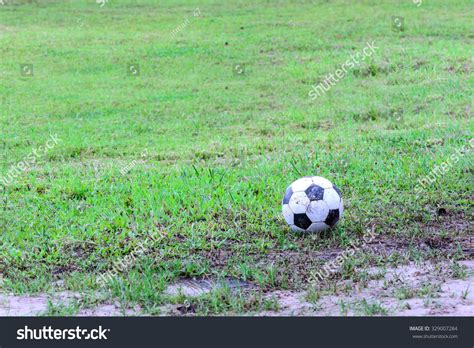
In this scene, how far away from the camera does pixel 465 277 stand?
5316 millimetres

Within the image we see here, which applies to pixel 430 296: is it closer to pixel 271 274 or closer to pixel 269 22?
pixel 271 274

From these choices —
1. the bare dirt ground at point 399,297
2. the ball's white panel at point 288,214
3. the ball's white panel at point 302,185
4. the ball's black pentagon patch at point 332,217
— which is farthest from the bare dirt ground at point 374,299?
the ball's white panel at point 302,185

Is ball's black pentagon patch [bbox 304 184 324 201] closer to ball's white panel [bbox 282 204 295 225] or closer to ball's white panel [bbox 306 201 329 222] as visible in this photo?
ball's white panel [bbox 306 201 329 222]

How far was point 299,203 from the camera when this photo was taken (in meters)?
6.25

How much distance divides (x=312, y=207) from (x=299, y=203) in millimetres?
107

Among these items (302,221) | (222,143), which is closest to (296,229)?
(302,221)

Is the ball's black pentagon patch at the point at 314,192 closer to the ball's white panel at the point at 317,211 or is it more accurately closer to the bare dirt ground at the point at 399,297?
the ball's white panel at the point at 317,211

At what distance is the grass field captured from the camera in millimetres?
5930

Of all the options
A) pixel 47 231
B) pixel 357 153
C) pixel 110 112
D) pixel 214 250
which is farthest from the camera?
pixel 110 112

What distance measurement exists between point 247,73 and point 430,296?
33.6 ft

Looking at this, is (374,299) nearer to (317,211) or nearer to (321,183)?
(317,211)

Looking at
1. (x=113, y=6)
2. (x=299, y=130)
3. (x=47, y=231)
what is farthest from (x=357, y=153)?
(x=113, y=6)

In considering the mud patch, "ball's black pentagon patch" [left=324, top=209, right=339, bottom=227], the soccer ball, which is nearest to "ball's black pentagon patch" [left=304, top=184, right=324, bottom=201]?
the soccer ball
